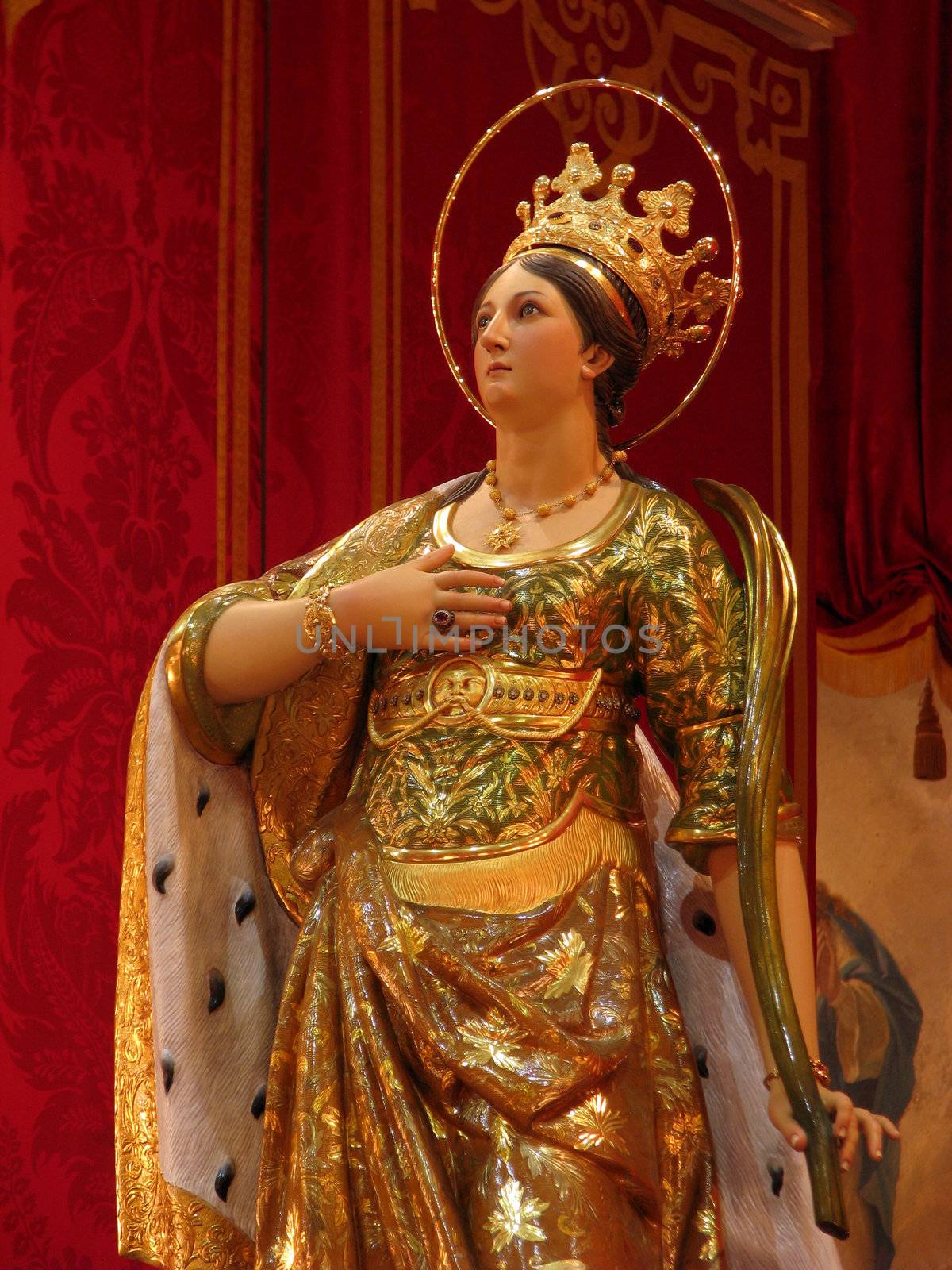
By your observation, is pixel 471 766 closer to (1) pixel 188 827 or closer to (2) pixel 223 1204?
(1) pixel 188 827

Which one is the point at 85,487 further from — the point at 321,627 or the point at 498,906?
the point at 498,906

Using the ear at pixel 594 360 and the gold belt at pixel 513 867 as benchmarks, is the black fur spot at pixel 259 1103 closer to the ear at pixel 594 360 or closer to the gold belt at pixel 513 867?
the gold belt at pixel 513 867

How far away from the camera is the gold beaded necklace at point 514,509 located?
198 cm

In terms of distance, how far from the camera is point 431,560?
1.92 m

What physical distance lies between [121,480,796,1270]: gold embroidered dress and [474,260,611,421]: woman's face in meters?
0.13

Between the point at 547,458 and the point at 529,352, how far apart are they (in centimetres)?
12

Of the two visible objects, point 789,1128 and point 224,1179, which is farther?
point 224,1179

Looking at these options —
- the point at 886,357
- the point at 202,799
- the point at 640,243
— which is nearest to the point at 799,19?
the point at 886,357

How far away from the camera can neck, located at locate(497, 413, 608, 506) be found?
6.61ft

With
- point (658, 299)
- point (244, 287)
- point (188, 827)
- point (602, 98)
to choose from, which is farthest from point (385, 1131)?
point (602, 98)

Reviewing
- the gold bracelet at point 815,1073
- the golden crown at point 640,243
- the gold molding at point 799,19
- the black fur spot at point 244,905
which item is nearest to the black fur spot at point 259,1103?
the black fur spot at point 244,905

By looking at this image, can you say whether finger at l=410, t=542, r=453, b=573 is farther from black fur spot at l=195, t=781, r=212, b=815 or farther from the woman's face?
black fur spot at l=195, t=781, r=212, b=815

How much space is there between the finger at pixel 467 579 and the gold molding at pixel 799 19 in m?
1.66

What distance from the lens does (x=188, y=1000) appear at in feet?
6.22
